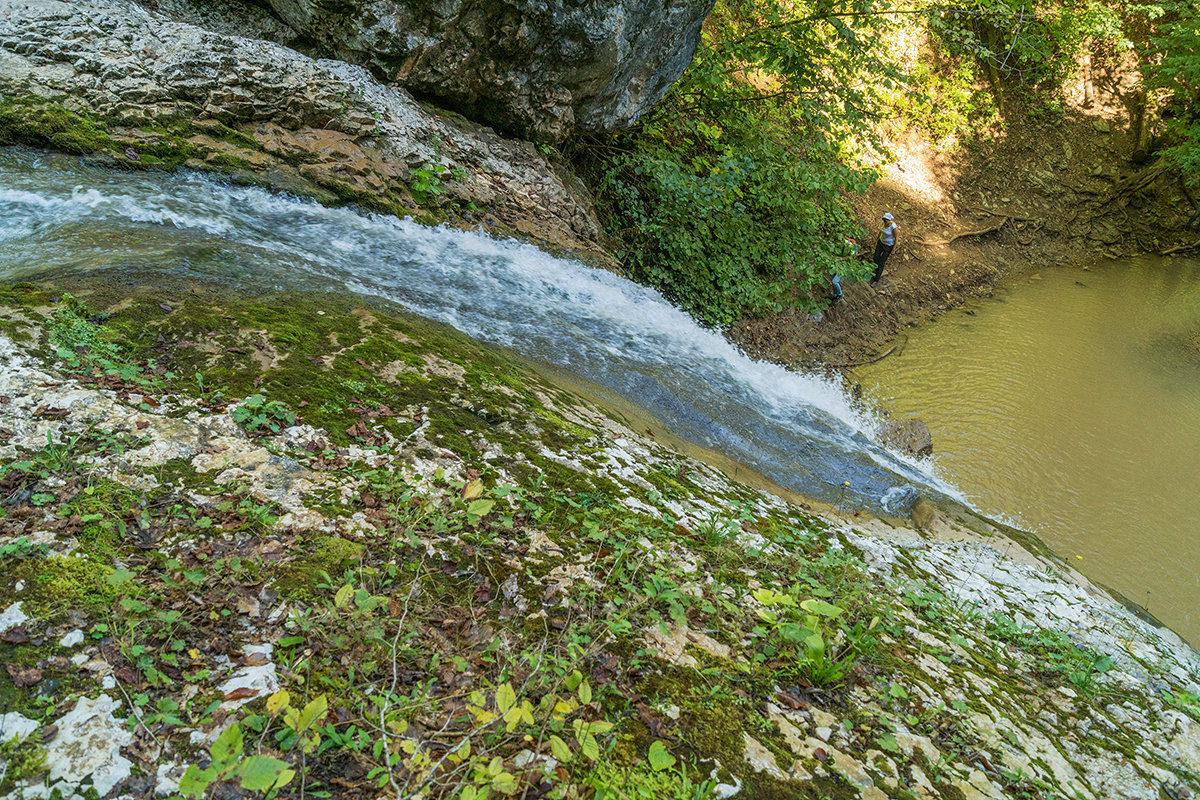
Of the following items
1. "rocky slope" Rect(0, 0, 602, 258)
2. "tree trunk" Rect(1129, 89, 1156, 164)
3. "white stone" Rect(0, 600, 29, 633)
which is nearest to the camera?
"white stone" Rect(0, 600, 29, 633)

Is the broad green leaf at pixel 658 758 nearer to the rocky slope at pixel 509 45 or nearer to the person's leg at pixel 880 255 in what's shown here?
the rocky slope at pixel 509 45

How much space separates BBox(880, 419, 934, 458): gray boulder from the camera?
25.2ft

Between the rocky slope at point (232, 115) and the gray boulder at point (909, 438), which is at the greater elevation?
the rocky slope at point (232, 115)

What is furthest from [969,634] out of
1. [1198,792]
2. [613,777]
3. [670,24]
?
[670,24]

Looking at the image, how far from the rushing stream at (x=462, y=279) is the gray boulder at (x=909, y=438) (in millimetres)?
686

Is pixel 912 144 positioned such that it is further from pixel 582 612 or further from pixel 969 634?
pixel 582 612

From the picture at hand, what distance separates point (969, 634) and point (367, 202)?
5856 mm

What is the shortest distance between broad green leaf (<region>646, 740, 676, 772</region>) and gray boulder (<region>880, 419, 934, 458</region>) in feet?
22.0

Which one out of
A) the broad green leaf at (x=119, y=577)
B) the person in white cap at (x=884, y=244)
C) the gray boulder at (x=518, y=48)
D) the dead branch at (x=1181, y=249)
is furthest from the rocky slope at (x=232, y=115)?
the dead branch at (x=1181, y=249)

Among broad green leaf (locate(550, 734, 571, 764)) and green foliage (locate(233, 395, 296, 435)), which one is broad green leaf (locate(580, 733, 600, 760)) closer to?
broad green leaf (locate(550, 734, 571, 764))

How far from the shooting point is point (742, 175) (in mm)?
8531

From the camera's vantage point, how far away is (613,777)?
1789 mm

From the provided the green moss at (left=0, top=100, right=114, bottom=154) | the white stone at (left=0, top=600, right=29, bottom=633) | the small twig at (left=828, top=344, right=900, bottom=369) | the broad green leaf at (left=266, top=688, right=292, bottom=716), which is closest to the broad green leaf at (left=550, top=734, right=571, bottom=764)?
the broad green leaf at (left=266, top=688, right=292, bottom=716)

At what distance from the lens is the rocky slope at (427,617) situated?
5.74 ft
